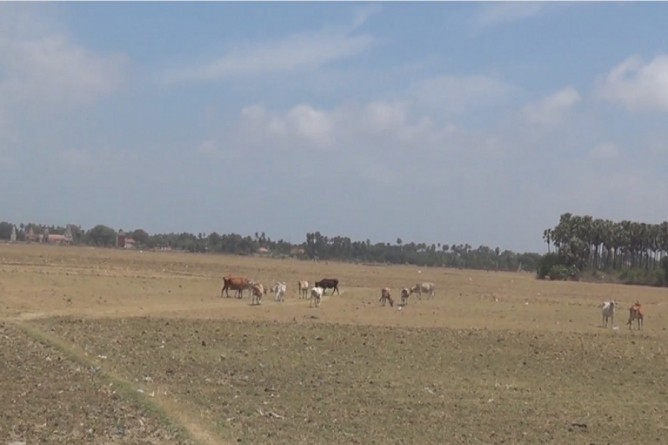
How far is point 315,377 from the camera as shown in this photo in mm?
18656

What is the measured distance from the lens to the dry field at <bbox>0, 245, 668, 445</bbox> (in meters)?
13.4

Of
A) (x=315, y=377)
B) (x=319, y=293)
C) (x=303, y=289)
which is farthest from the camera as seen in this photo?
(x=303, y=289)

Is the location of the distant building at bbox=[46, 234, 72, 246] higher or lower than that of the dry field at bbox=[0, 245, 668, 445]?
higher

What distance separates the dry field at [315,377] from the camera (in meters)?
13.4

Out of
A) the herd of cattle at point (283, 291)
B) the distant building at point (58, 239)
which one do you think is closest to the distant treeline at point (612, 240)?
the herd of cattle at point (283, 291)

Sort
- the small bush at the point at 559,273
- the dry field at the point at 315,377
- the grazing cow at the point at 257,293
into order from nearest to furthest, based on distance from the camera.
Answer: the dry field at the point at 315,377 < the grazing cow at the point at 257,293 < the small bush at the point at 559,273

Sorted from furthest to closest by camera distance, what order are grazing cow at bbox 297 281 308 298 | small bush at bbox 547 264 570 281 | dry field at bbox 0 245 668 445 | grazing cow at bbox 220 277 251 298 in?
1. small bush at bbox 547 264 570 281
2. grazing cow at bbox 297 281 308 298
3. grazing cow at bbox 220 277 251 298
4. dry field at bbox 0 245 668 445

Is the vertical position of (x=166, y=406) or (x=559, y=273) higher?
(x=559, y=273)

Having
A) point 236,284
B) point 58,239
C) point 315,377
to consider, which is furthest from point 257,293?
point 58,239

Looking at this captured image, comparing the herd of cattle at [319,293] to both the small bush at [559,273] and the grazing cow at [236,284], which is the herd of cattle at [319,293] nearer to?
the grazing cow at [236,284]

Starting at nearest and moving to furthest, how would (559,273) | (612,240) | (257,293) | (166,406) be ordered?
1. (166,406)
2. (257,293)
3. (559,273)
4. (612,240)

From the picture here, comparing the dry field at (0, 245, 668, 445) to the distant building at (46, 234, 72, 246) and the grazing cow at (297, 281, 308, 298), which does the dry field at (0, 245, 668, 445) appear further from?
the distant building at (46, 234, 72, 246)

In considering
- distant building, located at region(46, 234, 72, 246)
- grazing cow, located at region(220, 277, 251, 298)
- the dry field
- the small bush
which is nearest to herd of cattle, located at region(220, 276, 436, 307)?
grazing cow, located at region(220, 277, 251, 298)

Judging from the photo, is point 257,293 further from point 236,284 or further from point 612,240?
point 612,240
